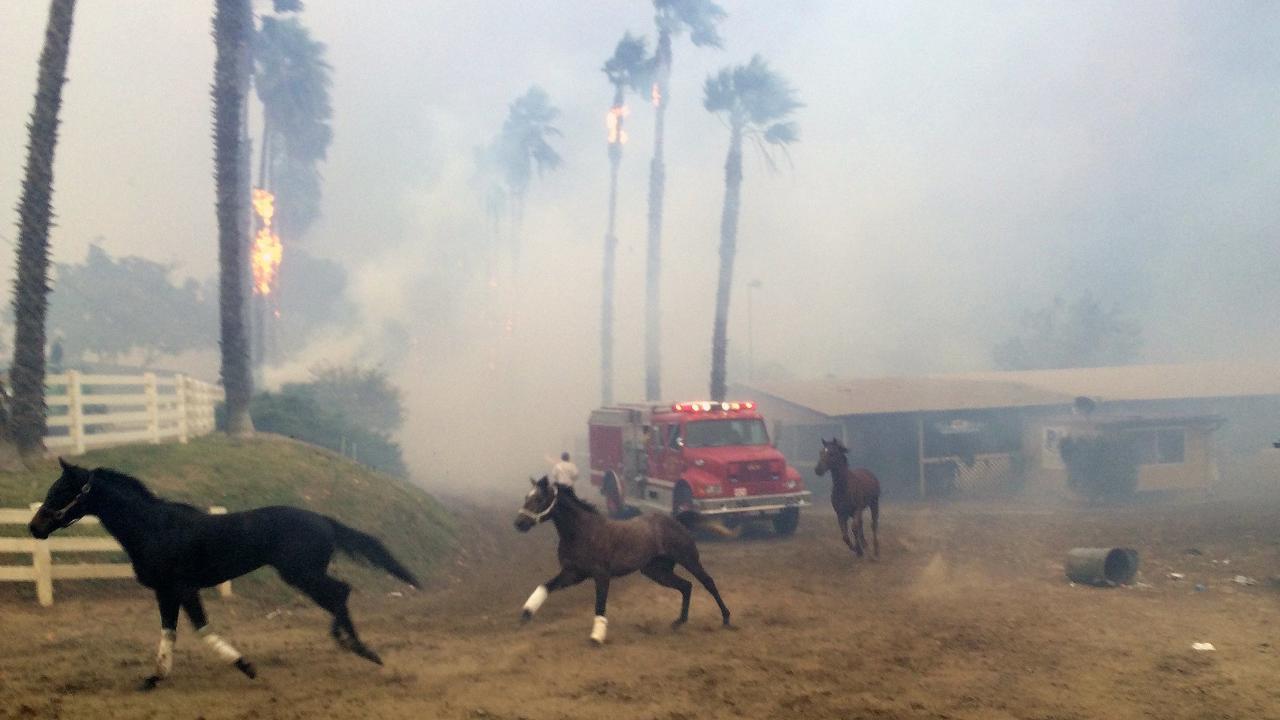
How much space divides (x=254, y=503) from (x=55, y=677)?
7.75m

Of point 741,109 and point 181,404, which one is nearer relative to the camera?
point 181,404

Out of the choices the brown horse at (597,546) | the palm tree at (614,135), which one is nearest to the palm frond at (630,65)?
the palm tree at (614,135)

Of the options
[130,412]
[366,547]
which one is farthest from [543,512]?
[130,412]

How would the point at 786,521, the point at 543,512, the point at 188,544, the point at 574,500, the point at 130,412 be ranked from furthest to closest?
the point at 786,521 → the point at 130,412 → the point at 574,500 → the point at 543,512 → the point at 188,544

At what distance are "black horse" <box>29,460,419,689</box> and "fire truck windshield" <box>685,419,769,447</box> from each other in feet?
43.3

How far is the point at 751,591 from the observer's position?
577 inches

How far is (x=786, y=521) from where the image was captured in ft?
71.5

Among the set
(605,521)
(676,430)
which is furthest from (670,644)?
(676,430)

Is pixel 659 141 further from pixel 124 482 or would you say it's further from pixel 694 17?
pixel 124 482

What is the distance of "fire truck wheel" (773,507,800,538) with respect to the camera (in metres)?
21.7

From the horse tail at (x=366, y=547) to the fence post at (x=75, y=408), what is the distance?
782cm

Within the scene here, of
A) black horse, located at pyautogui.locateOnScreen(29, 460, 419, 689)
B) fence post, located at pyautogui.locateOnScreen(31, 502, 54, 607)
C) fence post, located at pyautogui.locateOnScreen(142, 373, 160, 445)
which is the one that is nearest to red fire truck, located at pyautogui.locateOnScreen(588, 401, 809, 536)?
fence post, located at pyautogui.locateOnScreen(142, 373, 160, 445)

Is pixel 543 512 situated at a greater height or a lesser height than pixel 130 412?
lesser

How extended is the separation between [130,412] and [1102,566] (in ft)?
55.8
